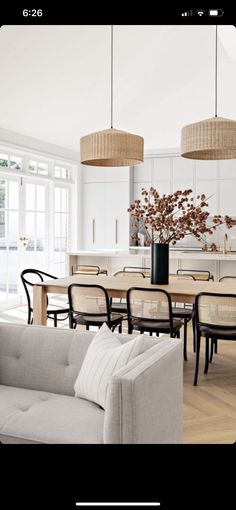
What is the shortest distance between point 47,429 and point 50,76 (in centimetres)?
468

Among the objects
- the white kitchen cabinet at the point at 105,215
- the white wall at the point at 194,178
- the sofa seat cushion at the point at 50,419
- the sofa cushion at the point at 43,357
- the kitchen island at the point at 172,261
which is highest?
the white wall at the point at 194,178

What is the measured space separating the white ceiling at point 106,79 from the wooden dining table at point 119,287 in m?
2.43

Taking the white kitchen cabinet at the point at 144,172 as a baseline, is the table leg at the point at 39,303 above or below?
below

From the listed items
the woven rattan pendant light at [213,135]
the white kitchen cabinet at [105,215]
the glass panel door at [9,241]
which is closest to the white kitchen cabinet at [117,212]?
the white kitchen cabinet at [105,215]

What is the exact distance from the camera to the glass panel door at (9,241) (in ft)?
21.9

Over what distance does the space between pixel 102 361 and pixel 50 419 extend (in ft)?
1.08

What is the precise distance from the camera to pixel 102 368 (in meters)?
2.06

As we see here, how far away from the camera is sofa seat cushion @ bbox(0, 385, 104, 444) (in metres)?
1.81

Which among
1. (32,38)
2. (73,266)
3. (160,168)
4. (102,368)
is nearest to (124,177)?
(160,168)

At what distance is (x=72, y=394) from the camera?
7.63 ft

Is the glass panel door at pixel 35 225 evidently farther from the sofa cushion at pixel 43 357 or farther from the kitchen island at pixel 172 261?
the sofa cushion at pixel 43 357

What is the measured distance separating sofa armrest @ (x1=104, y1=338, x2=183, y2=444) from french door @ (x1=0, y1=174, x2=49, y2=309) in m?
4.90

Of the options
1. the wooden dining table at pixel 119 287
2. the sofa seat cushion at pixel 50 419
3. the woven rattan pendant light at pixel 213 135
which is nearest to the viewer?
the sofa seat cushion at pixel 50 419
